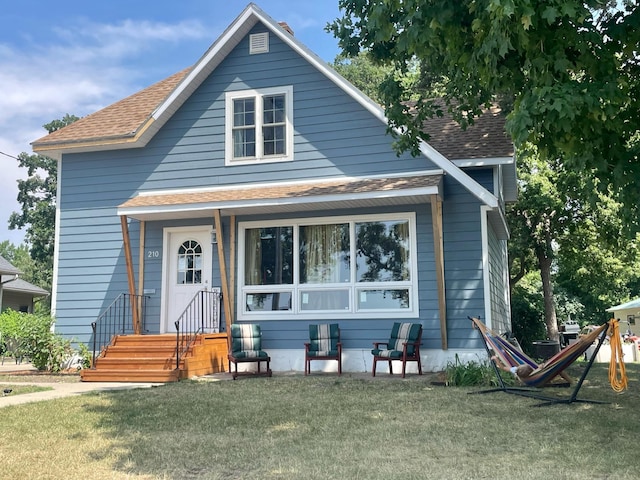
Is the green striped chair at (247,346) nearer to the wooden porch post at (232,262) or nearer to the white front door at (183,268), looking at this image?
the wooden porch post at (232,262)

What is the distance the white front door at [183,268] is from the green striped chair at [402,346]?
148 inches

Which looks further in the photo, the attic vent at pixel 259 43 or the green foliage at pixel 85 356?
the attic vent at pixel 259 43

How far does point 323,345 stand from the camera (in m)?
10.4

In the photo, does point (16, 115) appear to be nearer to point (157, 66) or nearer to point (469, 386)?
point (157, 66)

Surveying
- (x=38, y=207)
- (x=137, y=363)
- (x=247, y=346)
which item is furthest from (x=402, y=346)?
(x=38, y=207)

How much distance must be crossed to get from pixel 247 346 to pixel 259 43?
583cm

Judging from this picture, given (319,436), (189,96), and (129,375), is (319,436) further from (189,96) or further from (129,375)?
(189,96)

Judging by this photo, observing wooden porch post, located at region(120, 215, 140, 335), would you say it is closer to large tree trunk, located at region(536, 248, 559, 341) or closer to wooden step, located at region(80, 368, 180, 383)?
wooden step, located at region(80, 368, 180, 383)

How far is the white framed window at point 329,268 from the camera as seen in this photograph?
10.6 meters

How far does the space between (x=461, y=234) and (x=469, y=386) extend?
2909 mm

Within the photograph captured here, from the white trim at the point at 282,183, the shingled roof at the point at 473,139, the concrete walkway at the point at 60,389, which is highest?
the shingled roof at the point at 473,139

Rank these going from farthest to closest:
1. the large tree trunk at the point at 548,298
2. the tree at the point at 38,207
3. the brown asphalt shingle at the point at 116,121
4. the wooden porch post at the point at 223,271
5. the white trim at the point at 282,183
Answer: the tree at the point at 38,207, the large tree trunk at the point at 548,298, the brown asphalt shingle at the point at 116,121, the wooden porch post at the point at 223,271, the white trim at the point at 282,183

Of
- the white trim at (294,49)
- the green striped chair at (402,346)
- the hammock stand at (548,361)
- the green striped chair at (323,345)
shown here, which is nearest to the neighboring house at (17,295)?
the white trim at (294,49)

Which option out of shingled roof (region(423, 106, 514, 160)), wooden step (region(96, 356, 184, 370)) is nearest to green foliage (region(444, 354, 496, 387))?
shingled roof (region(423, 106, 514, 160))
